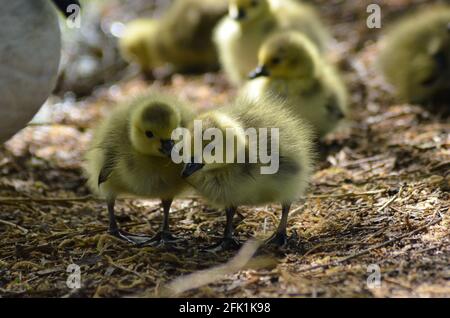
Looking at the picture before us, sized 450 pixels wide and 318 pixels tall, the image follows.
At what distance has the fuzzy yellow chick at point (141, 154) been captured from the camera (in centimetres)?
315

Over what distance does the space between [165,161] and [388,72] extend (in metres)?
2.60

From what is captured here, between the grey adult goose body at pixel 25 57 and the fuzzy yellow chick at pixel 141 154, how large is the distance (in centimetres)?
51

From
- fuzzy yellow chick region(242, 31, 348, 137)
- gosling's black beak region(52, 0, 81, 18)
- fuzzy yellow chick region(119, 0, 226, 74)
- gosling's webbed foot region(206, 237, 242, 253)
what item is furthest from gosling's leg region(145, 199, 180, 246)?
fuzzy yellow chick region(119, 0, 226, 74)

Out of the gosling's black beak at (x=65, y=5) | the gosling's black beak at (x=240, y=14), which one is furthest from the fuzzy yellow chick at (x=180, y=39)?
the gosling's black beak at (x=65, y=5)

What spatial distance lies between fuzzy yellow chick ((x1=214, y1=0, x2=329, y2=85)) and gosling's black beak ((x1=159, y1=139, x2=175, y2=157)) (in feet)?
7.65

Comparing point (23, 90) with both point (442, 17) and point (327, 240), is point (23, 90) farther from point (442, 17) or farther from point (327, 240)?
point (442, 17)

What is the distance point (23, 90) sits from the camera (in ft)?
12.3

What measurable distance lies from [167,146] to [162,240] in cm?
41

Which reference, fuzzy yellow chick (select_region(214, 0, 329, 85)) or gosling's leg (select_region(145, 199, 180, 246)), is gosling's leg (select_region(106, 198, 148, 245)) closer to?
gosling's leg (select_region(145, 199, 180, 246))

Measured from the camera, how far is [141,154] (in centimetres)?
328

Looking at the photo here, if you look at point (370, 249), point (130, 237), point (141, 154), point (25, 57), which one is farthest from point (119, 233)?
point (370, 249)

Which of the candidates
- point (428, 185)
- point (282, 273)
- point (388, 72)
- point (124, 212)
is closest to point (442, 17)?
point (388, 72)

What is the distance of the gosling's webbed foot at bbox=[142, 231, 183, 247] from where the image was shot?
3.29 meters

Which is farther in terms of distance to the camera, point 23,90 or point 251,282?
point 23,90
